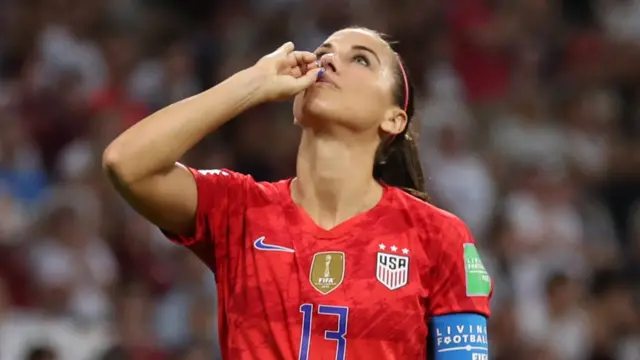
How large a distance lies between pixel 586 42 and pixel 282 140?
3.15 meters

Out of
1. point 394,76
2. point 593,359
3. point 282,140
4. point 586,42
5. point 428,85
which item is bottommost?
point 593,359

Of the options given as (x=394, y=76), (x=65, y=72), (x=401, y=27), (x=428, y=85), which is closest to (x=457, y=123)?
(x=428, y=85)

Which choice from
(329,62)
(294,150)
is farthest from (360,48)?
(294,150)

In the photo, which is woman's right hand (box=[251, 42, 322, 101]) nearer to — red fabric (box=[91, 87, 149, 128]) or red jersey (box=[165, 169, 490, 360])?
red jersey (box=[165, 169, 490, 360])

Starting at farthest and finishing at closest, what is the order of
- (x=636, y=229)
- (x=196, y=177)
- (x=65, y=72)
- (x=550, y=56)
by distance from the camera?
1. (x=550, y=56)
2. (x=636, y=229)
3. (x=65, y=72)
4. (x=196, y=177)

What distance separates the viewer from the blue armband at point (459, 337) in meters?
3.42

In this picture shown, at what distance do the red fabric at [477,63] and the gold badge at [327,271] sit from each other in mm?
5794


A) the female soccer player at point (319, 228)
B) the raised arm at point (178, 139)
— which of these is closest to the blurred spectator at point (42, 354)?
the female soccer player at point (319, 228)

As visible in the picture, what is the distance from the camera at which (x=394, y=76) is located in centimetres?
377

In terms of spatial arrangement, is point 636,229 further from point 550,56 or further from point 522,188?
point 550,56

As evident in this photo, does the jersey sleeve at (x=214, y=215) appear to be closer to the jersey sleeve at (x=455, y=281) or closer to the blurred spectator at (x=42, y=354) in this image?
the jersey sleeve at (x=455, y=281)

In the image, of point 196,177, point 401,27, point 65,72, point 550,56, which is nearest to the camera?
point 196,177

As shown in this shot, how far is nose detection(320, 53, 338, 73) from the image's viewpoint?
3.61 metres

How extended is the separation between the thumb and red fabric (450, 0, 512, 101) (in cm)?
566
